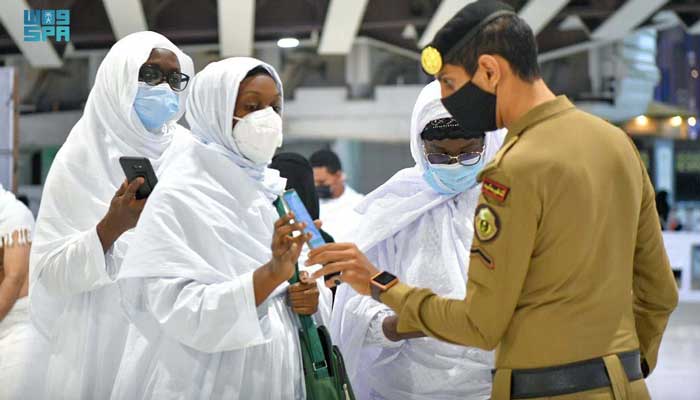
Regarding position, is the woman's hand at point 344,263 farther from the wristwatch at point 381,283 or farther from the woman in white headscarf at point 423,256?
the woman in white headscarf at point 423,256

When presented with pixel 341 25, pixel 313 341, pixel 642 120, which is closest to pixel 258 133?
pixel 313 341

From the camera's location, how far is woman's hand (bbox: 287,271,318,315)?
89.0 inches

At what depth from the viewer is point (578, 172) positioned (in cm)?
173

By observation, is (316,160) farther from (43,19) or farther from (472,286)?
(472,286)

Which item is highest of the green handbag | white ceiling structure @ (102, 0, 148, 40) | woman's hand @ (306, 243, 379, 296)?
white ceiling structure @ (102, 0, 148, 40)

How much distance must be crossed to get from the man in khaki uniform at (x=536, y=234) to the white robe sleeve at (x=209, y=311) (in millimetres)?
415

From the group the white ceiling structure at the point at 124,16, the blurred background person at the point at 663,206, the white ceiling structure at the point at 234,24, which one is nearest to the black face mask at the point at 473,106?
the white ceiling structure at the point at 124,16

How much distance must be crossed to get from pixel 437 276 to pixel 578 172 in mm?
895

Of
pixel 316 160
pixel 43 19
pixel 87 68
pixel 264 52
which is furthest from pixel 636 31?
pixel 43 19

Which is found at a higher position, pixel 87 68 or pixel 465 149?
pixel 87 68

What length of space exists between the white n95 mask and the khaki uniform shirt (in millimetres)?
665

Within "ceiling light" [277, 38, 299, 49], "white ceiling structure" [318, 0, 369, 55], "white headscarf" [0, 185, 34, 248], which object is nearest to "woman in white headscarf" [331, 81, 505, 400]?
"white headscarf" [0, 185, 34, 248]

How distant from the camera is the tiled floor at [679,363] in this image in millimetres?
5445

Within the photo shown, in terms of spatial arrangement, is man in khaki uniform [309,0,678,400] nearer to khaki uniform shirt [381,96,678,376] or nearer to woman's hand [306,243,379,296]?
khaki uniform shirt [381,96,678,376]
